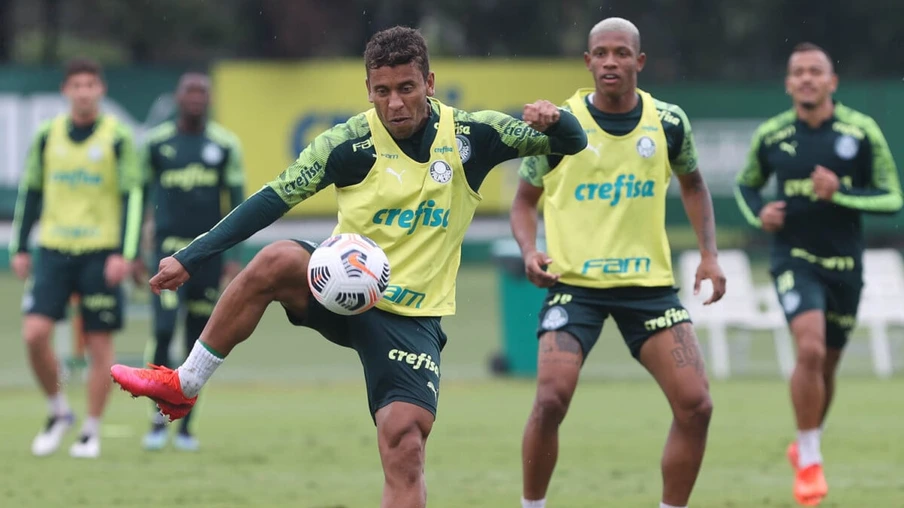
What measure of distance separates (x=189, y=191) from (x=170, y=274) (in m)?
5.62

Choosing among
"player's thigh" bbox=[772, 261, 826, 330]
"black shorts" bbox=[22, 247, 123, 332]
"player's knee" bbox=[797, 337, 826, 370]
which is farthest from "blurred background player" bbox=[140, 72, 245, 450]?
"player's knee" bbox=[797, 337, 826, 370]

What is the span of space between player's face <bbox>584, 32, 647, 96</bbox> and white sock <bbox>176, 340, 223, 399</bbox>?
8.05 ft

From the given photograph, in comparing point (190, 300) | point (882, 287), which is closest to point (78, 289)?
point (190, 300)

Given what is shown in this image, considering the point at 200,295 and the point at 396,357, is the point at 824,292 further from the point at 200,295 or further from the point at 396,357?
the point at 200,295

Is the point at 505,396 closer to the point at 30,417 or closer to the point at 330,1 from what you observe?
the point at 30,417

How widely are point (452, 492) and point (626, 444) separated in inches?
100

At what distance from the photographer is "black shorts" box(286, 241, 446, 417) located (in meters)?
6.65

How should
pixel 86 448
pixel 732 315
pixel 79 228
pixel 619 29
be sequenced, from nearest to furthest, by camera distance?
pixel 619 29 → pixel 86 448 → pixel 79 228 → pixel 732 315

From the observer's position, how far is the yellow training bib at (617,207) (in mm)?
8023

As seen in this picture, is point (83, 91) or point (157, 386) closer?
point (157, 386)

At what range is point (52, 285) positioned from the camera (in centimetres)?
1143

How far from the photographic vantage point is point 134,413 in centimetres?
1423

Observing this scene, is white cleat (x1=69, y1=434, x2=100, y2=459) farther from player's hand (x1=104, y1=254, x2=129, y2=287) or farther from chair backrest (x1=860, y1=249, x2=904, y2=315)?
chair backrest (x1=860, y1=249, x2=904, y2=315)

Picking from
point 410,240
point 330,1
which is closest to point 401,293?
point 410,240
